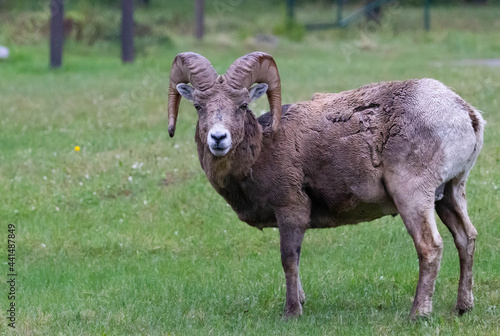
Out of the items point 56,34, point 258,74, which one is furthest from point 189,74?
point 56,34

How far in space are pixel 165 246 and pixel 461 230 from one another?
12.5 ft

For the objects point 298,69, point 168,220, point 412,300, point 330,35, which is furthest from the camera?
point 330,35

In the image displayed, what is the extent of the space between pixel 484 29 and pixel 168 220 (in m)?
27.3

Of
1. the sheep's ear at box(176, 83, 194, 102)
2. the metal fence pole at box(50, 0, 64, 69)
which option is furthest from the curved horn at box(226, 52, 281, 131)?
the metal fence pole at box(50, 0, 64, 69)

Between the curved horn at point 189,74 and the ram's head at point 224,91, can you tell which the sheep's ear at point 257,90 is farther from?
the curved horn at point 189,74

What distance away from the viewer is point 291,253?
7445 millimetres

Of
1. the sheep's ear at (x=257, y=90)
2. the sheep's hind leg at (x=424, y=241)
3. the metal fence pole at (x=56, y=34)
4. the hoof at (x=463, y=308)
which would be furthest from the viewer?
the metal fence pole at (x=56, y=34)

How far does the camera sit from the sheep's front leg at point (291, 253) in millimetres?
7434

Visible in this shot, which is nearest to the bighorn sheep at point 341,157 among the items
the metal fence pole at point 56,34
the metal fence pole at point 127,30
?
the metal fence pole at point 127,30

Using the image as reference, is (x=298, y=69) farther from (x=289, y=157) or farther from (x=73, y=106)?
(x=289, y=157)

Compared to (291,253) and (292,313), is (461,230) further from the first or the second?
(292,313)

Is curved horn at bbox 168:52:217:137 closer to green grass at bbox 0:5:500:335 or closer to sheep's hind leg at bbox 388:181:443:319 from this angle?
green grass at bbox 0:5:500:335

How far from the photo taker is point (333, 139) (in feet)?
24.8

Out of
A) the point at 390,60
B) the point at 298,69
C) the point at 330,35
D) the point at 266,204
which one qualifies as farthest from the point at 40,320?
the point at 330,35
